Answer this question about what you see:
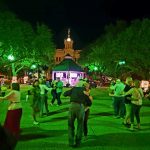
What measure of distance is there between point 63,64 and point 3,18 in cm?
1627

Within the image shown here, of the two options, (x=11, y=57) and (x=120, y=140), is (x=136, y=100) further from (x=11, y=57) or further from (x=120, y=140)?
(x=11, y=57)

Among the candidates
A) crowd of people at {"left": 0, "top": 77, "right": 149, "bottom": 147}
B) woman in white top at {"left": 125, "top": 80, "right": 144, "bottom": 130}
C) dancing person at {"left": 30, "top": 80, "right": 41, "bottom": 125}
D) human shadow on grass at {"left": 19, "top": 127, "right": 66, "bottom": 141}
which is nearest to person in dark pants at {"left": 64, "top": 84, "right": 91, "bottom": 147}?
crowd of people at {"left": 0, "top": 77, "right": 149, "bottom": 147}

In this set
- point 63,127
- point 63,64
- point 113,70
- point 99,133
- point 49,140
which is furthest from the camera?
point 113,70

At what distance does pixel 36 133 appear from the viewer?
14.0 m

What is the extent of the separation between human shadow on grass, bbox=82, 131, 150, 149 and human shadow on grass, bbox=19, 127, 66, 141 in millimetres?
1250

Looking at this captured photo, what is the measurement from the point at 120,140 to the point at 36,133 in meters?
2.66

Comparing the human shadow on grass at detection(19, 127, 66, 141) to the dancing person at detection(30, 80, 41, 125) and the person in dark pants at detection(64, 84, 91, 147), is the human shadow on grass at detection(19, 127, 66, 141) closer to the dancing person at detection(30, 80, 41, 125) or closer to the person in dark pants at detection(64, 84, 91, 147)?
the dancing person at detection(30, 80, 41, 125)

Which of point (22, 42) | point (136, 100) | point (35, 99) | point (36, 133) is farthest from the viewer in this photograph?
point (22, 42)

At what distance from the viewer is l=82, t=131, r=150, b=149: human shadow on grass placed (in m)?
12.2

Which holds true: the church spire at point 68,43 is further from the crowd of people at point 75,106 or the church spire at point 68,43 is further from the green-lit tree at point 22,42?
the crowd of people at point 75,106

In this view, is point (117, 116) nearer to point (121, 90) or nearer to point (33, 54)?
point (121, 90)

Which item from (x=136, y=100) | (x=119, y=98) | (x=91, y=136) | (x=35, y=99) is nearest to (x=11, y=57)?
(x=119, y=98)

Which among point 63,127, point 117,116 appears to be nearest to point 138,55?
point 117,116

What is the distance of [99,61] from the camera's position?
7756 cm
